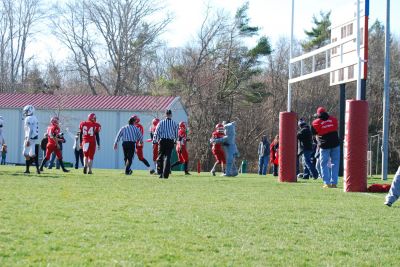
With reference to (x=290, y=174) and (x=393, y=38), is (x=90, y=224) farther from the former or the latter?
(x=393, y=38)

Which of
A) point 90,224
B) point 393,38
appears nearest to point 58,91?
point 393,38

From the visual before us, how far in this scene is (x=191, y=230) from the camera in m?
7.50

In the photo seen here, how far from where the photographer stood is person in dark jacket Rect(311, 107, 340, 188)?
1588cm

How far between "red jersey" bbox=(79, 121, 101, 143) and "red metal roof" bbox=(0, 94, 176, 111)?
23099 millimetres

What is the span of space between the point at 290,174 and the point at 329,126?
256 cm

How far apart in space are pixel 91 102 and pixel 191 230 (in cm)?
3807

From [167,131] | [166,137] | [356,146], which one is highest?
[167,131]

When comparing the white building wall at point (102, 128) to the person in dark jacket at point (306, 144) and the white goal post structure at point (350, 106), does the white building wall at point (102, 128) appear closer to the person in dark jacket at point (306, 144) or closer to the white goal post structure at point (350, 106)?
the person in dark jacket at point (306, 144)

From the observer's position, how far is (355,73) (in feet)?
52.9

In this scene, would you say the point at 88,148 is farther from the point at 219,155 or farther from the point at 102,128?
the point at 102,128

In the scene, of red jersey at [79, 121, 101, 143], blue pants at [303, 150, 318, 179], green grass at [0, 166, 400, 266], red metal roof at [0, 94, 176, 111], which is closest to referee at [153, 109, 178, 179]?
red jersey at [79, 121, 101, 143]

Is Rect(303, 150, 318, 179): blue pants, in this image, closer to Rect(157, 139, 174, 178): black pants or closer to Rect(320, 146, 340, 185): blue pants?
Rect(157, 139, 174, 178): black pants

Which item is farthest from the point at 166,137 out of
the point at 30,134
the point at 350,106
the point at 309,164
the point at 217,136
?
the point at 350,106

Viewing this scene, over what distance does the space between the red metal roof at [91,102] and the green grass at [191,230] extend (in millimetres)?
31476
